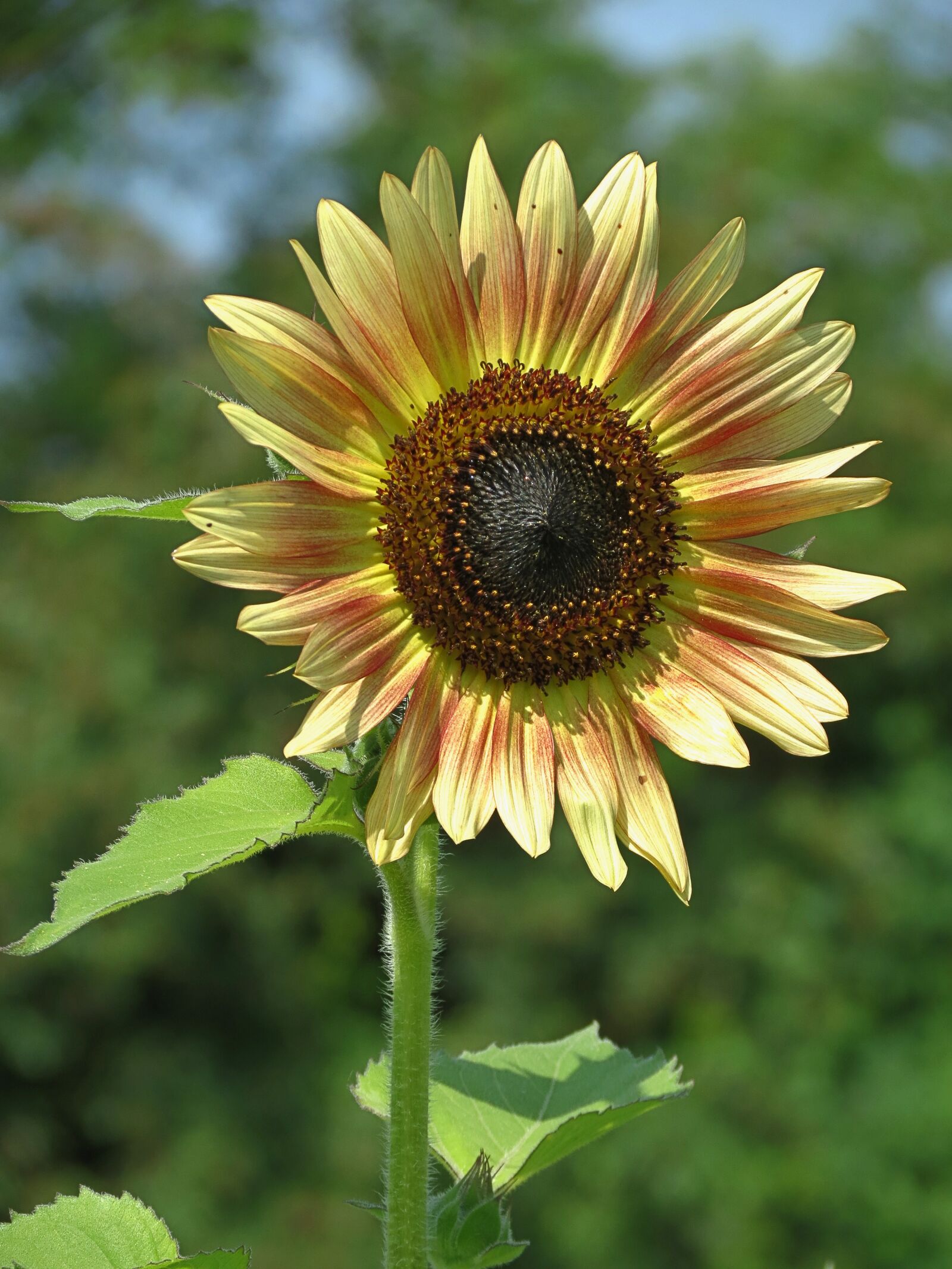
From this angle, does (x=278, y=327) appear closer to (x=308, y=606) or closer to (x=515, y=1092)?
(x=308, y=606)

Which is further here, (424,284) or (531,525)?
(531,525)

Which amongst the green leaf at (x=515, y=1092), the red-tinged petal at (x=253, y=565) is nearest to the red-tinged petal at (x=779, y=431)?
the red-tinged petal at (x=253, y=565)

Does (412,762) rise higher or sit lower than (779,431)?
lower

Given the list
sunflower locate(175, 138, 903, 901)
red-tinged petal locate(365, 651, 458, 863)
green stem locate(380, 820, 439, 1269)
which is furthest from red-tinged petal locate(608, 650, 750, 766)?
green stem locate(380, 820, 439, 1269)

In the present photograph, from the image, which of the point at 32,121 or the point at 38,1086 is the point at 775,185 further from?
the point at 38,1086

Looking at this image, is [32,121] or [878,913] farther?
[32,121]

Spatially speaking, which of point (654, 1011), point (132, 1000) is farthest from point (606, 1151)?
point (132, 1000)

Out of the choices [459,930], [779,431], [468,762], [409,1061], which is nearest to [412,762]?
[468,762]
